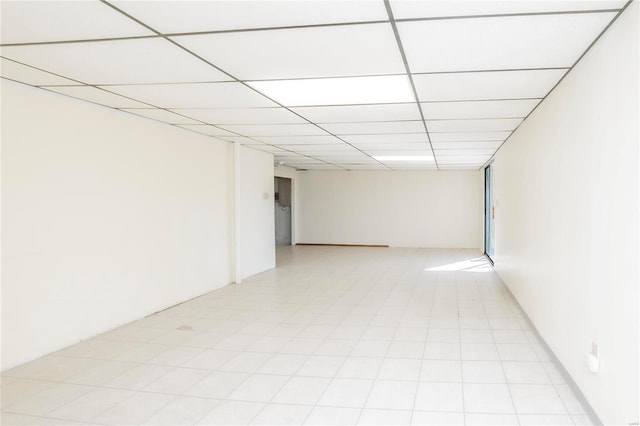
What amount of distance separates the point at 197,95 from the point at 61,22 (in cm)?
188

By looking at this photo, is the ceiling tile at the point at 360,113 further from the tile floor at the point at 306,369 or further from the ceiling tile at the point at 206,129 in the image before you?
the tile floor at the point at 306,369

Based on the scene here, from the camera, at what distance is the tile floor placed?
3.31 metres

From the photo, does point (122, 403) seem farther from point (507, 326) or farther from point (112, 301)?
point (507, 326)

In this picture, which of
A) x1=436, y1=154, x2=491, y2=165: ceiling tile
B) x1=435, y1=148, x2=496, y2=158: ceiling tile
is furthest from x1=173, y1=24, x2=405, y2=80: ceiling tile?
x1=436, y1=154, x2=491, y2=165: ceiling tile

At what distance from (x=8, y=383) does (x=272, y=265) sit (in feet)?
22.0

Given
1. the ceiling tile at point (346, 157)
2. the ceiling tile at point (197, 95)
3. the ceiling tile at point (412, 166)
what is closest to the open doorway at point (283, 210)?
the ceiling tile at point (412, 166)

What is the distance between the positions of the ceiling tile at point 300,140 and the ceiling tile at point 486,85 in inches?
117

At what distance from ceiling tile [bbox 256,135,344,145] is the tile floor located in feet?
8.46

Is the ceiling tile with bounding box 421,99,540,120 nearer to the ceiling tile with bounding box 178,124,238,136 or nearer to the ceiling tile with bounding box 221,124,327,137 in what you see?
the ceiling tile with bounding box 221,124,327,137

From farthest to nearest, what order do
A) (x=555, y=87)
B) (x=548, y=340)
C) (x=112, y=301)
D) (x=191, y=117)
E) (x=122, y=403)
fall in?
1. (x=191, y=117)
2. (x=112, y=301)
3. (x=548, y=340)
4. (x=555, y=87)
5. (x=122, y=403)

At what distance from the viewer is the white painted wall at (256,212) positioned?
873 centimetres

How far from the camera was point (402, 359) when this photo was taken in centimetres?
443

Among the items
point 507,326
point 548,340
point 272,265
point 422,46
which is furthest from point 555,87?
point 272,265

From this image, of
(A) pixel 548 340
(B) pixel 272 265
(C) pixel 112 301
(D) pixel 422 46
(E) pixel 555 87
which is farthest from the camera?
(B) pixel 272 265
